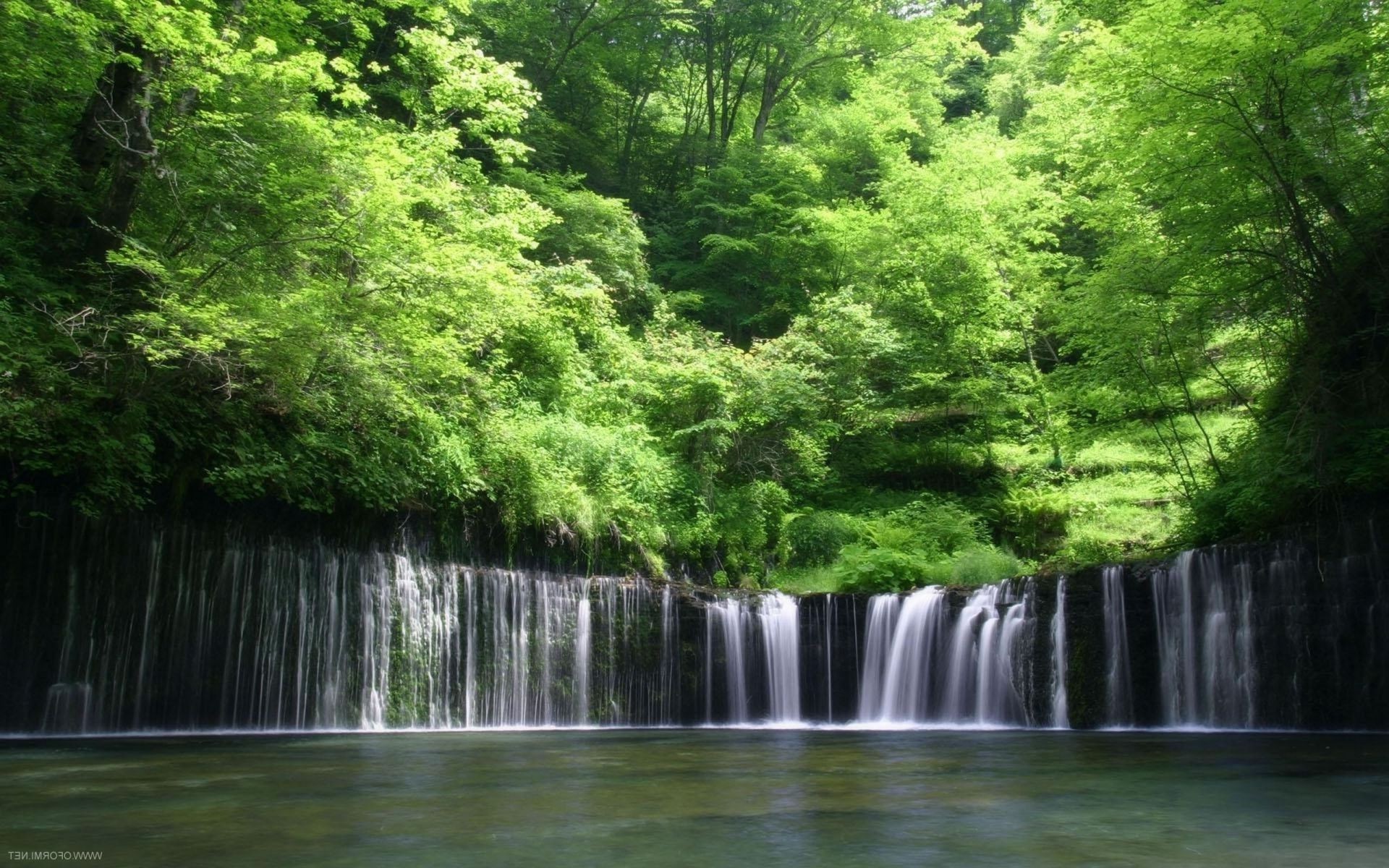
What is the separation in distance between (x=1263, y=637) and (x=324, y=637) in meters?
12.3

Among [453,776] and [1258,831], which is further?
[453,776]

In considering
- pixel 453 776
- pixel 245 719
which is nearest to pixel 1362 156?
pixel 453 776

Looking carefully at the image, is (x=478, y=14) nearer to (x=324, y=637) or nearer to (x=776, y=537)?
(x=776, y=537)

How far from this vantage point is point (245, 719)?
11859mm

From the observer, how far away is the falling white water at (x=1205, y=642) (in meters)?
12.3

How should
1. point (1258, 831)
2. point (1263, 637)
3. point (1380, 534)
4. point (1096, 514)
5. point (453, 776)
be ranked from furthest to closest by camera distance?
point (1096, 514) → point (1263, 637) → point (1380, 534) → point (453, 776) → point (1258, 831)

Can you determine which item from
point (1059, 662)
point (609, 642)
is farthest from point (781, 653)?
point (1059, 662)

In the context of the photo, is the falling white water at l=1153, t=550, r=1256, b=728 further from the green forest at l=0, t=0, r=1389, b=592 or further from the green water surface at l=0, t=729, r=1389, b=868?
the green water surface at l=0, t=729, r=1389, b=868

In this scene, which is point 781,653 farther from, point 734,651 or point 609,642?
point 609,642

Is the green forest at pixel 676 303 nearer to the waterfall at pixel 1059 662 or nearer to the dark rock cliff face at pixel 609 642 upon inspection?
the dark rock cliff face at pixel 609 642

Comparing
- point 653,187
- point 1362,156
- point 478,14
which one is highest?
point 478,14

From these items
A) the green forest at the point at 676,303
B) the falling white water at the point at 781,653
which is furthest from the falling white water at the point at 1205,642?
the falling white water at the point at 781,653

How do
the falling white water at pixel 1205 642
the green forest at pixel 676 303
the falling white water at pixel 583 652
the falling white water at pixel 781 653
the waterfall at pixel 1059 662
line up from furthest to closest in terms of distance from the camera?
the falling white water at pixel 781 653
the falling white water at pixel 583 652
the waterfall at pixel 1059 662
the falling white water at pixel 1205 642
the green forest at pixel 676 303

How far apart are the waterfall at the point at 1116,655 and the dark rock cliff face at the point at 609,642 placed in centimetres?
3
